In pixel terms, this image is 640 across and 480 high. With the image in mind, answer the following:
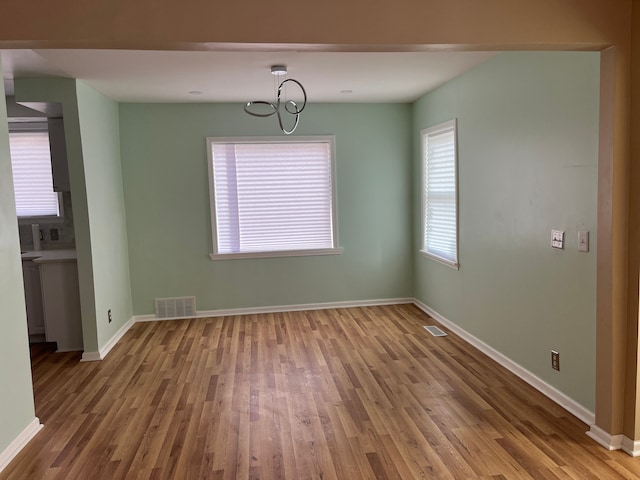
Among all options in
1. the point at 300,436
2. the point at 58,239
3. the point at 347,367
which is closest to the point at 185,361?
the point at 347,367

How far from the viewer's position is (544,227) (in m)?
3.19

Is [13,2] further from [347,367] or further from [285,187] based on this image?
[285,187]

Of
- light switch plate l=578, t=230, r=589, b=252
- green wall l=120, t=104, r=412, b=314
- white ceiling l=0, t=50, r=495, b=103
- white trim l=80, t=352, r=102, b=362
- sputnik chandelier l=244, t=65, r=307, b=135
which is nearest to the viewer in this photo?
light switch plate l=578, t=230, r=589, b=252

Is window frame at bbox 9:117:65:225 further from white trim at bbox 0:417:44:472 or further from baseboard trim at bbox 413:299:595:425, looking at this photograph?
baseboard trim at bbox 413:299:595:425

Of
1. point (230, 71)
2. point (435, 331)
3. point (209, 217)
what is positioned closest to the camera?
point (230, 71)

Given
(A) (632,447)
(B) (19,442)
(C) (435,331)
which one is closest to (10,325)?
(B) (19,442)

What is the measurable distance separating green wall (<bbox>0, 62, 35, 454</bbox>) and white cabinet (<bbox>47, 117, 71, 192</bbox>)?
1.54 meters

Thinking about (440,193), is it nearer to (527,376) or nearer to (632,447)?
(527,376)

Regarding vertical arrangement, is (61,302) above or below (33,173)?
below

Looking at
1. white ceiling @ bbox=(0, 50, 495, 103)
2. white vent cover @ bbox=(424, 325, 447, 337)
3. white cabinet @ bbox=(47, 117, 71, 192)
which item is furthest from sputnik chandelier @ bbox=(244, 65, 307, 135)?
white vent cover @ bbox=(424, 325, 447, 337)

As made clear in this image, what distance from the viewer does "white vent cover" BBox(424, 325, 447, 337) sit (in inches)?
182

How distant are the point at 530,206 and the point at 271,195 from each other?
3038 mm

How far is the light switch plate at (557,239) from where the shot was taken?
299 centimetres

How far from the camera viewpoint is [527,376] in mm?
3434
